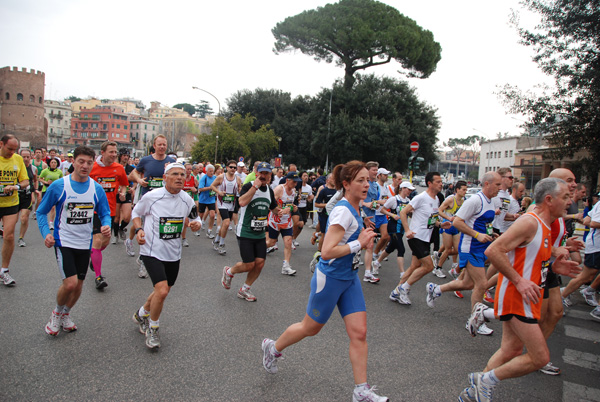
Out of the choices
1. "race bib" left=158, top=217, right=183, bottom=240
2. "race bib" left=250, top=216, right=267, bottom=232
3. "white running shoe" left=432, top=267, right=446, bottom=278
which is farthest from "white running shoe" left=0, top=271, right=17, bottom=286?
"white running shoe" left=432, top=267, right=446, bottom=278

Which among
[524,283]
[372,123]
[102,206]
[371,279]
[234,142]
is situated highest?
[372,123]

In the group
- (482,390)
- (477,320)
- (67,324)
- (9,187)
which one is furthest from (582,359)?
(9,187)

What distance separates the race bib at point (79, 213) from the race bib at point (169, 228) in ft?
3.16

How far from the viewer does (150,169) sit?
24.5 ft

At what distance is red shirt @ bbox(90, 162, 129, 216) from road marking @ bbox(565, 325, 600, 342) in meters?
6.57

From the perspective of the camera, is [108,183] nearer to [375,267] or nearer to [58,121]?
[375,267]

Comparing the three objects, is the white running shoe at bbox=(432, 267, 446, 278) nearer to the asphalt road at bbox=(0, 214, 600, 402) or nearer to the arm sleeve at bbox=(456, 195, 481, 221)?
the asphalt road at bbox=(0, 214, 600, 402)

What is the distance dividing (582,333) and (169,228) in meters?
5.19

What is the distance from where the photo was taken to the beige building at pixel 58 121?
12231cm

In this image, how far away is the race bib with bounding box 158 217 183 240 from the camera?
4.13m

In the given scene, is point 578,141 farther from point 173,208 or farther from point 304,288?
point 173,208

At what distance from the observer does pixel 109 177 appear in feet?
20.9

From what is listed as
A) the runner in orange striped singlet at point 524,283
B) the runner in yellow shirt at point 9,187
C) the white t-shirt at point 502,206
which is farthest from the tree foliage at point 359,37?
the runner in orange striped singlet at point 524,283

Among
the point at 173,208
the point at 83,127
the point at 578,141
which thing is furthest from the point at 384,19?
the point at 83,127
